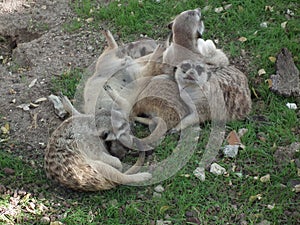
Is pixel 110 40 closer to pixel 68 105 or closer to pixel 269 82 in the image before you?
pixel 68 105

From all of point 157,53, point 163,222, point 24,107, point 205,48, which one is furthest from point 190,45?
point 163,222

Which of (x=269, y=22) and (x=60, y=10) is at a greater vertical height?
(x=60, y=10)

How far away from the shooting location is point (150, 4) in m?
6.50

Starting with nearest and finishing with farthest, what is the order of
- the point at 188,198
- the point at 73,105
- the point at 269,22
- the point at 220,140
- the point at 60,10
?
the point at 188,198, the point at 220,140, the point at 73,105, the point at 269,22, the point at 60,10

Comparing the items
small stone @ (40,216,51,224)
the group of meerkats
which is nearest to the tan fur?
the group of meerkats

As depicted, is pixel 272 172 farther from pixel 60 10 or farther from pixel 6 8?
pixel 6 8

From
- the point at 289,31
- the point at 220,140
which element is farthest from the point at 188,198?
the point at 289,31

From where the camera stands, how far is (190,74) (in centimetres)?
516

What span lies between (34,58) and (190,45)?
1770mm

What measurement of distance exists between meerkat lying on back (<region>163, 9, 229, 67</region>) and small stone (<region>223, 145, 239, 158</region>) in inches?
40.3

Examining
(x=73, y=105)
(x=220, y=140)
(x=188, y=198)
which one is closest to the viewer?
(x=188, y=198)

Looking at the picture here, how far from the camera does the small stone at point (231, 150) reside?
4793mm

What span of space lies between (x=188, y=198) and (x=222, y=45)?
7.22 ft

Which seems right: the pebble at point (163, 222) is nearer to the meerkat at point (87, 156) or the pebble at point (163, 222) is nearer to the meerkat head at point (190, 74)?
the meerkat at point (87, 156)
